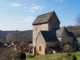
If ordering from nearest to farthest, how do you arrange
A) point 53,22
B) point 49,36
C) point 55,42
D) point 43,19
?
point 55,42
point 49,36
point 53,22
point 43,19

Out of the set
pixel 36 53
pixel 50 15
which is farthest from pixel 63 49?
pixel 50 15

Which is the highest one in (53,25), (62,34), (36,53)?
(53,25)

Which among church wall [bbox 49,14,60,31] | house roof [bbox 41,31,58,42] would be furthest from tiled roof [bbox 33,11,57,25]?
house roof [bbox 41,31,58,42]

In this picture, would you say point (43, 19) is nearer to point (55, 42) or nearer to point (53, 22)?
point (53, 22)

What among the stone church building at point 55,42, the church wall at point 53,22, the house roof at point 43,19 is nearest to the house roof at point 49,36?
the stone church building at point 55,42

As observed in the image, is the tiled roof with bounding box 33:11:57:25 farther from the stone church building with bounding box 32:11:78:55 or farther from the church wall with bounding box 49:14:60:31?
the stone church building with bounding box 32:11:78:55

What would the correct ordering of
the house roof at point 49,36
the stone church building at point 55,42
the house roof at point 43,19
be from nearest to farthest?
the stone church building at point 55,42, the house roof at point 49,36, the house roof at point 43,19

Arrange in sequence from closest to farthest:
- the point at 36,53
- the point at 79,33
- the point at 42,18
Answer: the point at 36,53 → the point at 42,18 → the point at 79,33

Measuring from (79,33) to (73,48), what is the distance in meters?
45.4

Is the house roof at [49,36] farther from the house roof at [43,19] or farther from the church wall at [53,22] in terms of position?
the house roof at [43,19]

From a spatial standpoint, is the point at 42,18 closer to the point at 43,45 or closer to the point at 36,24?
the point at 36,24

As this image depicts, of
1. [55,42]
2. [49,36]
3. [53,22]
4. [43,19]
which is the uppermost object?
[43,19]

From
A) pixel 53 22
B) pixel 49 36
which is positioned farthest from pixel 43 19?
pixel 49 36

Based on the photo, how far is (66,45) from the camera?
3719cm
